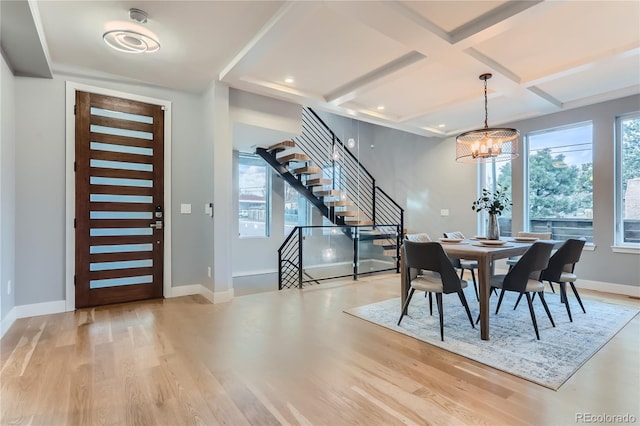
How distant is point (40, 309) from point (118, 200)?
139 cm

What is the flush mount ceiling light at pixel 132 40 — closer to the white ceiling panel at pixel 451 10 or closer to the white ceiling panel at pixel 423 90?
the white ceiling panel at pixel 451 10

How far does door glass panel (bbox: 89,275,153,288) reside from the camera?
379 centimetres

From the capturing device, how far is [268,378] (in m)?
2.14

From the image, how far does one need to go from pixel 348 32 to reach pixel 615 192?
173 inches

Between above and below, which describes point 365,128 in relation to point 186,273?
above

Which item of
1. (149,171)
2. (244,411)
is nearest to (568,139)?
(244,411)

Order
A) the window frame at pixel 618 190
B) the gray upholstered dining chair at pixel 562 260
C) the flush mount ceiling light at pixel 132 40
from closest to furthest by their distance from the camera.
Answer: the flush mount ceiling light at pixel 132 40 → the gray upholstered dining chair at pixel 562 260 → the window frame at pixel 618 190

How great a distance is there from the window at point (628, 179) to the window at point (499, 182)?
1401mm

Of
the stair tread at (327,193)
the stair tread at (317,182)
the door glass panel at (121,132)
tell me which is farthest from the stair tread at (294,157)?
the door glass panel at (121,132)

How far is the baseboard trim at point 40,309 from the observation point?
11.0 feet

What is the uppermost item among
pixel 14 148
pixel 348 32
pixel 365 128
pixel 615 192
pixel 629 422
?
pixel 365 128

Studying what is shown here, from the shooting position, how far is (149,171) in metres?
4.09

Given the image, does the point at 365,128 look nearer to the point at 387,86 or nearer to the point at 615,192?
the point at 387,86

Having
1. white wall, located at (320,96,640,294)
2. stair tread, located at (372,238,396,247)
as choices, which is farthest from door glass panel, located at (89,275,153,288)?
white wall, located at (320,96,640,294)
